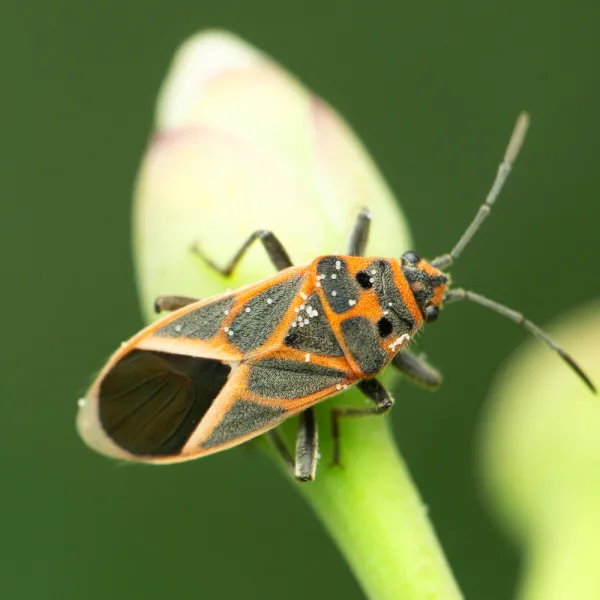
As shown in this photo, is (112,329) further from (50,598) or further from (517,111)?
(517,111)

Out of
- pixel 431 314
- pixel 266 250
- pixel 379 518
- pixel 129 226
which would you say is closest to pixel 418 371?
pixel 431 314

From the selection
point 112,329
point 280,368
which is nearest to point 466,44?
point 112,329

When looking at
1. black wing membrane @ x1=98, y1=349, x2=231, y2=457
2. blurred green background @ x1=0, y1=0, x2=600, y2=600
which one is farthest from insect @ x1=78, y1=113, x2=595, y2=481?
blurred green background @ x1=0, y1=0, x2=600, y2=600

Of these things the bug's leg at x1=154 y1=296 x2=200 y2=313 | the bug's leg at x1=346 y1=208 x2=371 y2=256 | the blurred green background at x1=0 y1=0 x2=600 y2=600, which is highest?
the bug's leg at x1=346 y1=208 x2=371 y2=256

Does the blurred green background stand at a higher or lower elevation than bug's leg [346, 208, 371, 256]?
lower

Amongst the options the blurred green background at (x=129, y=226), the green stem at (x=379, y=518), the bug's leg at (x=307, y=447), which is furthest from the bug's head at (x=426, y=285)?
the blurred green background at (x=129, y=226)

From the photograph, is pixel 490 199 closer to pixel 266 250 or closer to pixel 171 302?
pixel 266 250

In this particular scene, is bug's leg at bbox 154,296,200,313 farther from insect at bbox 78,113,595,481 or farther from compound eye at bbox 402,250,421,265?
compound eye at bbox 402,250,421,265

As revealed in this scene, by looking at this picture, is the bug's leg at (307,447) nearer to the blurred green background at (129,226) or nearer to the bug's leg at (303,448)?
the bug's leg at (303,448)
